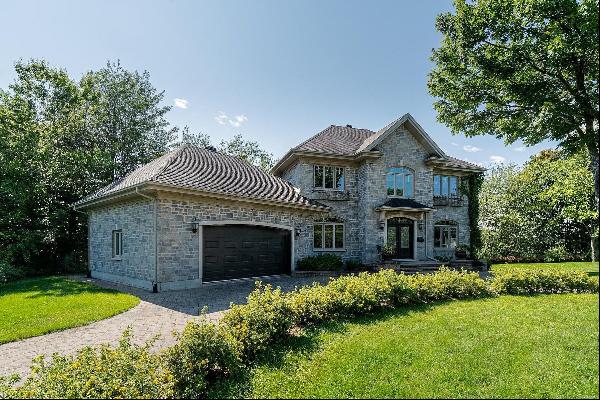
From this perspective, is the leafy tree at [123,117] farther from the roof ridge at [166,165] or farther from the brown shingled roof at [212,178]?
the roof ridge at [166,165]

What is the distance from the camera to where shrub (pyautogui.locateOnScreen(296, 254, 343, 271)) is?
53.3 feet

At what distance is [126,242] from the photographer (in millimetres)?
13672

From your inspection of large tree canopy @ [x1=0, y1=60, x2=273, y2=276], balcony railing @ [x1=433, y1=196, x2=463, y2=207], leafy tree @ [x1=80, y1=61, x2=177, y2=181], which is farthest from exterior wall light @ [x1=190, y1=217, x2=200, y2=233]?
leafy tree @ [x1=80, y1=61, x2=177, y2=181]

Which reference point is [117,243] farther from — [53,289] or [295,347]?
[295,347]

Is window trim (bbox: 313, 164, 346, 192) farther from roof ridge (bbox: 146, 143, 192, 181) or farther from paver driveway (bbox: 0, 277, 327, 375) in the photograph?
paver driveway (bbox: 0, 277, 327, 375)

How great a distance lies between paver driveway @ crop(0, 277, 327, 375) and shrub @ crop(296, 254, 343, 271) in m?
3.69

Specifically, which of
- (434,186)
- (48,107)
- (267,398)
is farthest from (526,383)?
(48,107)

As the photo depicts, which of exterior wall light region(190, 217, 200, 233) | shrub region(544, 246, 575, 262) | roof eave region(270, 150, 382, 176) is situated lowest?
shrub region(544, 246, 575, 262)

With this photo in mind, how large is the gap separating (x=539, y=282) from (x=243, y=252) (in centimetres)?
1090

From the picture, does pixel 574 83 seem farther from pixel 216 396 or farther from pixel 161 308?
pixel 161 308

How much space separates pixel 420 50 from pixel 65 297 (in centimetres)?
1727

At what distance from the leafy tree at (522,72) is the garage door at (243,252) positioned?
9576mm

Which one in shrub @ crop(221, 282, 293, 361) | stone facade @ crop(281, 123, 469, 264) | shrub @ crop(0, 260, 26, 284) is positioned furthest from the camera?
stone facade @ crop(281, 123, 469, 264)

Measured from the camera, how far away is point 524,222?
24828 millimetres
